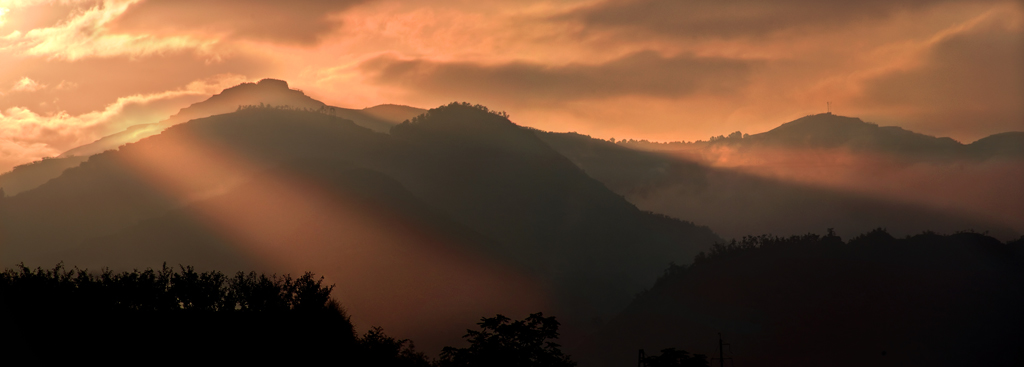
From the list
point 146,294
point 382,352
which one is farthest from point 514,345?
point 146,294

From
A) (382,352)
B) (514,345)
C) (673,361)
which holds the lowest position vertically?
(382,352)

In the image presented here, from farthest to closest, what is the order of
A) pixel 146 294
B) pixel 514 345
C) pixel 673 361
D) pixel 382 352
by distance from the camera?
pixel 146 294 → pixel 382 352 → pixel 514 345 → pixel 673 361

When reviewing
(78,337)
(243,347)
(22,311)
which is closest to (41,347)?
(78,337)

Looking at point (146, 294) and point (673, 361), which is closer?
point (673, 361)

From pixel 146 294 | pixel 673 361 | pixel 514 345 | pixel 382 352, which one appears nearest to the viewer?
pixel 673 361

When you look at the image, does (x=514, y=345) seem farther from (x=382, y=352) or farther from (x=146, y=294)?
(x=146, y=294)

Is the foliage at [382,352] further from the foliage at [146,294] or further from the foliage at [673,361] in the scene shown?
the foliage at [673,361]

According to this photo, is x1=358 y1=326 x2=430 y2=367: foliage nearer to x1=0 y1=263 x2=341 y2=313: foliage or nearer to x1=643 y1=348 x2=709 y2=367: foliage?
x1=0 y1=263 x2=341 y2=313: foliage

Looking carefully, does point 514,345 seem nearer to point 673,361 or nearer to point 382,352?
point 673,361

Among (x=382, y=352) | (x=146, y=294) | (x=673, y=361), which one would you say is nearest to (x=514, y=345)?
(x=673, y=361)

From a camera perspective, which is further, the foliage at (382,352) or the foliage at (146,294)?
the foliage at (146,294)

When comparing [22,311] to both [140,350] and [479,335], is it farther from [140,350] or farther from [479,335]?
[479,335]

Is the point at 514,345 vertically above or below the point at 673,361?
above

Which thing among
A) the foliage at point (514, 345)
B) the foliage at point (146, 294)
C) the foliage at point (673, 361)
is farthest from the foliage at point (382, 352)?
the foliage at point (673, 361)
